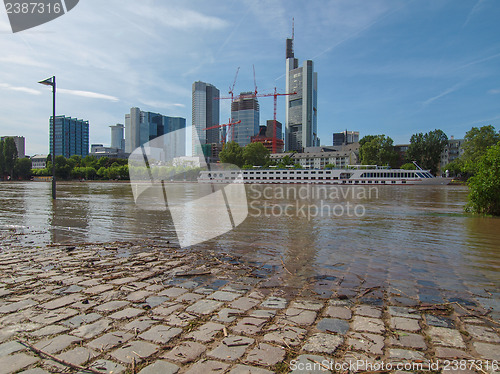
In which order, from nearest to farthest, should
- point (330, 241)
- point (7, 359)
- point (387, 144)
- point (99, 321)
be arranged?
point (7, 359) → point (99, 321) → point (330, 241) → point (387, 144)

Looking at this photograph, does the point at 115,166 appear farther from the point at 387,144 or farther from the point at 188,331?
the point at 188,331

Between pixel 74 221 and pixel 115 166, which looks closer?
pixel 74 221

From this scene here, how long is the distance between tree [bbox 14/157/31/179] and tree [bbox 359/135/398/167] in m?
131

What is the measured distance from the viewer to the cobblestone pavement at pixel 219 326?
250 cm

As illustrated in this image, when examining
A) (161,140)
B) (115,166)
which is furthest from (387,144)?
(161,140)

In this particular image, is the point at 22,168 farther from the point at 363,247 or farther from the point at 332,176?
the point at 363,247

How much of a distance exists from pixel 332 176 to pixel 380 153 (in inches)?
839

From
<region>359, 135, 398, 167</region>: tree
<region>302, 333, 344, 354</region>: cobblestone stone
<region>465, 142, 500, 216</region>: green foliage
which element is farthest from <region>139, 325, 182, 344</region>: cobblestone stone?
<region>359, 135, 398, 167</region>: tree

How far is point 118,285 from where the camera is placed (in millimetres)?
4301

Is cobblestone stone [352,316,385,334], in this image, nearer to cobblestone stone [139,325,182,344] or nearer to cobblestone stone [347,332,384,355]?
cobblestone stone [347,332,384,355]

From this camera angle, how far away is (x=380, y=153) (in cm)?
10850

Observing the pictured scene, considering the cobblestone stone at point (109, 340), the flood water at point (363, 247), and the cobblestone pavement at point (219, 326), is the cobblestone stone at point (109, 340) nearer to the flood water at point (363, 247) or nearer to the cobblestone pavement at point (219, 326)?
the cobblestone pavement at point (219, 326)

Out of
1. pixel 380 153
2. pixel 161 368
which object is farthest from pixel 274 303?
pixel 380 153

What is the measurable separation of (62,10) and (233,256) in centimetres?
556
